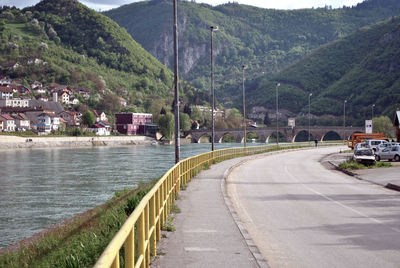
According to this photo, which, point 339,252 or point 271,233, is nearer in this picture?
point 339,252

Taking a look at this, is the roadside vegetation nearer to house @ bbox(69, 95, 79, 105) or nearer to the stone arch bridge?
the stone arch bridge

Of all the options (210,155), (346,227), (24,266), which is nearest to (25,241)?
(24,266)

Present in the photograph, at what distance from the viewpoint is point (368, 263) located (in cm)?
788

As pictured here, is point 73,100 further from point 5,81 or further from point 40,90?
point 5,81

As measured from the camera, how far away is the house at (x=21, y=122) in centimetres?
13338

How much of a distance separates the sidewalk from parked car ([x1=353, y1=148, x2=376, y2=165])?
69.3ft

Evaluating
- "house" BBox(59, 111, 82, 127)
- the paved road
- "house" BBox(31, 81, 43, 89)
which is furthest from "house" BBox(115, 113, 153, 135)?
the paved road

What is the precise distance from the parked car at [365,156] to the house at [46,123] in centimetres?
11215

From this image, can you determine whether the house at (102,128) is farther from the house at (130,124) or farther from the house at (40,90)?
the house at (40,90)

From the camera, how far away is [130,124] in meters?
156

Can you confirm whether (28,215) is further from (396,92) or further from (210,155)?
(396,92)

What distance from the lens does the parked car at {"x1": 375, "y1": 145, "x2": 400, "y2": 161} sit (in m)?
38.6

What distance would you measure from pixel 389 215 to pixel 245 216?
4.15 m

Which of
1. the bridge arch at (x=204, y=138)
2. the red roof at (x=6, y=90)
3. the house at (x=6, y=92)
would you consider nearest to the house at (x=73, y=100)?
the house at (x=6, y=92)
